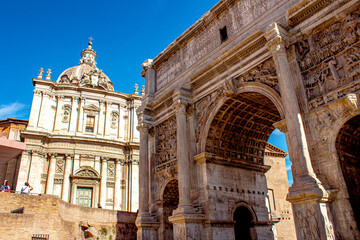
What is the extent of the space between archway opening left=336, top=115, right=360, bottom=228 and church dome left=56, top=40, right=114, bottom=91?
87.4 feet

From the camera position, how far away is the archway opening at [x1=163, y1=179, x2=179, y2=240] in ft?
47.4

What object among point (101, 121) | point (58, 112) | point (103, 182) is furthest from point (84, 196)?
point (58, 112)

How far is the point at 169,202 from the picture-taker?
14.9 meters

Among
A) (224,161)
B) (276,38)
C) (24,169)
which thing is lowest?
(224,161)

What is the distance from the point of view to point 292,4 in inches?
429

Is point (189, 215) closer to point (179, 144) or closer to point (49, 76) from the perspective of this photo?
point (179, 144)

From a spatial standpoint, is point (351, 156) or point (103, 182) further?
point (103, 182)

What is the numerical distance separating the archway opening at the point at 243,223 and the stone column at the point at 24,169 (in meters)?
19.2

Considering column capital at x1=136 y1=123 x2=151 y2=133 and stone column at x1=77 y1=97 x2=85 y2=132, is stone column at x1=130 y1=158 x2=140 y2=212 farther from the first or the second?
column capital at x1=136 y1=123 x2=151 y2=133

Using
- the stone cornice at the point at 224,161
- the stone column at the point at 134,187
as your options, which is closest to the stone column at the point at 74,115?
the stone column at the point at 134,187

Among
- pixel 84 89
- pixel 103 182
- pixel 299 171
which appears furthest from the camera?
pixel 84 89

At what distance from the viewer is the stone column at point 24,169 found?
24875 millimetres

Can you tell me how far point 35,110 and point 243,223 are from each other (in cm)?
2234

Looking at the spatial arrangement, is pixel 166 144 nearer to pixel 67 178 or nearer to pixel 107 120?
pixel 67 178
